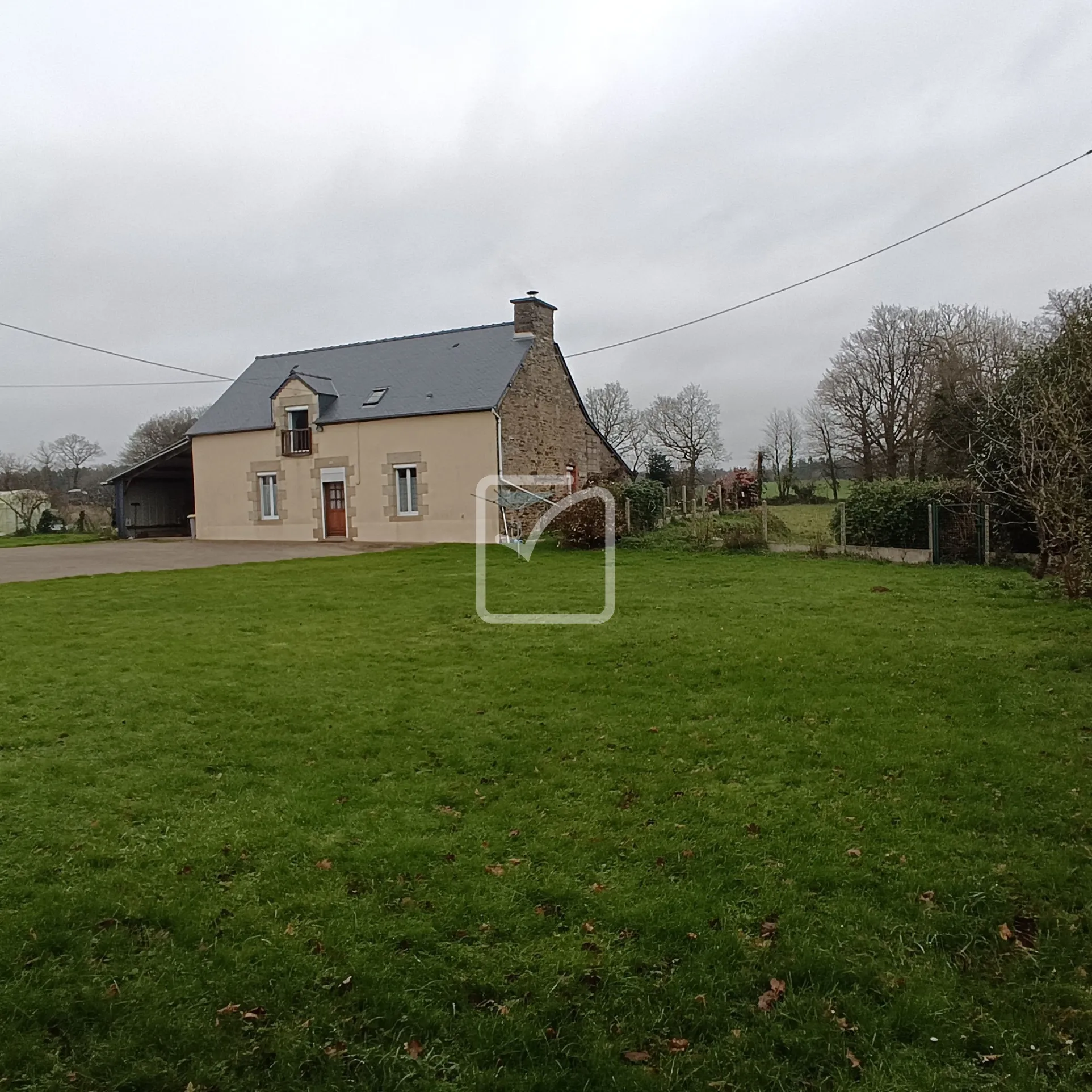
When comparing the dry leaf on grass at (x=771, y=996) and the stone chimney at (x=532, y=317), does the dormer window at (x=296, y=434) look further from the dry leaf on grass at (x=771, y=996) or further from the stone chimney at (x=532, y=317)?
the dry leaf on grass at (x=771, y=996)

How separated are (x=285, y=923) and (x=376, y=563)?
14.1 meters

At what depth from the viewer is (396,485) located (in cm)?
2367

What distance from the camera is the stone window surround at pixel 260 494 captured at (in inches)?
1016

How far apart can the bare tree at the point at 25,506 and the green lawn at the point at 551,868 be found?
32843mm

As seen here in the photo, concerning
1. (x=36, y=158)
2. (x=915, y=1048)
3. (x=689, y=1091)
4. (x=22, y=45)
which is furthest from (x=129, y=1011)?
(x=36, y=158)

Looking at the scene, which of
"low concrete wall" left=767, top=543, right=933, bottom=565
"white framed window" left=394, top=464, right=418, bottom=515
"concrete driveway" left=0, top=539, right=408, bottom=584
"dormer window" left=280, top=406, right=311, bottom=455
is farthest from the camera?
"dormer window" left=280, top=406, right=311, bottom=455

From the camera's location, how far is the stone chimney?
23.8m

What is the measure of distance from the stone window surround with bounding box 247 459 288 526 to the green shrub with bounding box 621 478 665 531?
37.6ft

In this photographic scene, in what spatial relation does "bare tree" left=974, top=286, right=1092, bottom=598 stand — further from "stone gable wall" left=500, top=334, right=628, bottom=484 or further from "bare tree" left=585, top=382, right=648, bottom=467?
"bare tree" left=585, top=382, right=648, bottom=467

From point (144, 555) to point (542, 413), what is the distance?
448 inches

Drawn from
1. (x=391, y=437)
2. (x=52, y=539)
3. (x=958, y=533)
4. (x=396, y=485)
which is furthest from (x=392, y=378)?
(x=958, y=533)

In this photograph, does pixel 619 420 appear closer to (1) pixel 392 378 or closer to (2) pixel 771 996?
(1) pixel 392 378

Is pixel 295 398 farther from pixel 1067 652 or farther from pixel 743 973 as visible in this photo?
pixel 743 973

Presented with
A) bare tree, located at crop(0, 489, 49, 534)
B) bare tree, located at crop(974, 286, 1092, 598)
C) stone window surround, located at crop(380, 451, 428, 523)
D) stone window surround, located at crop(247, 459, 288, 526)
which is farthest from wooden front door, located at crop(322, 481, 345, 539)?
bare tree, located at crop(0, 489, 49, 534)
